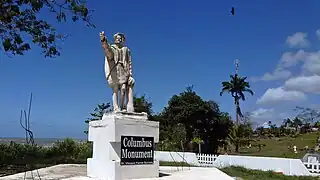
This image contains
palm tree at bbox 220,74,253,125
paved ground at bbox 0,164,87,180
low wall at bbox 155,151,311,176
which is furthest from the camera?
palm tree at bbox 220,74,253,125

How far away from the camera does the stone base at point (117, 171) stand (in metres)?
7.20

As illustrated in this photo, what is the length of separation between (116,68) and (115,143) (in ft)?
5.38

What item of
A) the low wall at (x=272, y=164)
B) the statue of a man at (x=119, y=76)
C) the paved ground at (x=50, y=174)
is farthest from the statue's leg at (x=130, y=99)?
the low wall at (x=272, y=164)

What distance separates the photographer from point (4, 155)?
50.7 ft

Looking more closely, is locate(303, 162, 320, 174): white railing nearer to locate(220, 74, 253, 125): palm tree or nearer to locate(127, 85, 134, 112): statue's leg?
locate(127, 85, 134, 112): statue's leg

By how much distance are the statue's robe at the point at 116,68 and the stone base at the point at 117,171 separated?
1.71 m

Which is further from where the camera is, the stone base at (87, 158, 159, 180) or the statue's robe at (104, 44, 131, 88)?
the statue's robe at (104, 44, 131, 88)

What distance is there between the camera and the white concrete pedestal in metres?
7.34

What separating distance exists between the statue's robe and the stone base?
1.71 meters

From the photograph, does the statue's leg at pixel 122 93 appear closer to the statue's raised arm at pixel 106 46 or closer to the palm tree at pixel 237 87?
the statue's raised arm at pixel 106 46

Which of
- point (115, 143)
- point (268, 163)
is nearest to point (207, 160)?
point (268, 163)

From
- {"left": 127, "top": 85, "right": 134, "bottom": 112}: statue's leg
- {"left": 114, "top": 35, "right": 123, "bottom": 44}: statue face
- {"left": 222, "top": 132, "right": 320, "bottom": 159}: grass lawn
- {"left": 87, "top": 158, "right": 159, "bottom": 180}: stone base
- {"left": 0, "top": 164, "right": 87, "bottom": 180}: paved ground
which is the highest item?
Answer: {"left": 114, "top": 35, "right": 123, "bottom": 44}: statue face

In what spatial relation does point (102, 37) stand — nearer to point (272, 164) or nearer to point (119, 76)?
point (119, 76)

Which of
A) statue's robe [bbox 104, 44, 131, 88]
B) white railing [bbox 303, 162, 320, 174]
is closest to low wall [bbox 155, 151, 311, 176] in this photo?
white railing [bbox 303, 162, 320, 174]
